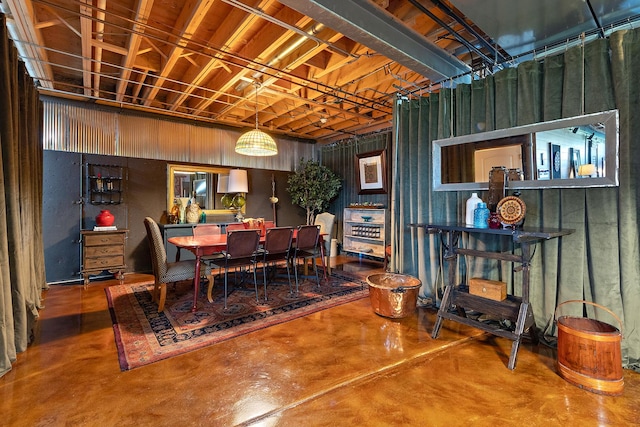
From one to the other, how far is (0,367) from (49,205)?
10.3 feet

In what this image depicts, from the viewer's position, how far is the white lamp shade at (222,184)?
5824 millimetres

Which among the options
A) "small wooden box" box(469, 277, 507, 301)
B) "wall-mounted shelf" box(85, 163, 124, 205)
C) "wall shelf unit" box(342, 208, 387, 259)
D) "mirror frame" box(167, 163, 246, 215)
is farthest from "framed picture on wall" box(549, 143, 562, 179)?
"wall-mounted shelf" box(85, 163, 124, 205)

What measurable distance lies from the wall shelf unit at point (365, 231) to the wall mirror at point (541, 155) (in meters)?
2.51

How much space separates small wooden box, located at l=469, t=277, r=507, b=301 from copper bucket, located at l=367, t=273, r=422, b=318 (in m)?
0.57

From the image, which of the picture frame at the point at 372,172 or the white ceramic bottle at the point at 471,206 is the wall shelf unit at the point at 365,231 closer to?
the picture frame at the point at 372,172

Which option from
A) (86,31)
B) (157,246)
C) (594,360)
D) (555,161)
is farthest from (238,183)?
(594,360)

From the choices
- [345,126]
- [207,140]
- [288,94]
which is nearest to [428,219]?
[288,94]

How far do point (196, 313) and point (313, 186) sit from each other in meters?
3.80

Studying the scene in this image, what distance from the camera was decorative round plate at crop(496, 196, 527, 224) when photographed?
7.45ft

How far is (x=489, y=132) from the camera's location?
2791mm

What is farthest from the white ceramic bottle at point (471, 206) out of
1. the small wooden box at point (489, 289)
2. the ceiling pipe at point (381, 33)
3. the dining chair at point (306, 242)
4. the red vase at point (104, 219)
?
the red vase at point (104, 219)

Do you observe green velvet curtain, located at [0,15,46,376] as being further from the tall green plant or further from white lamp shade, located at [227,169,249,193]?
the tall green plant

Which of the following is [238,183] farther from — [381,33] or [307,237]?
[381,33]

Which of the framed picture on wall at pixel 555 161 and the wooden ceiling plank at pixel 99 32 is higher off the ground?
the wooden ceiling plank at pixel 99 32
